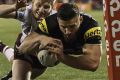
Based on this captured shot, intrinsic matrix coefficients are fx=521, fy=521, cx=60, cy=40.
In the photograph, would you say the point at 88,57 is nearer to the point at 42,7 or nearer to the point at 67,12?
the point at 67,12

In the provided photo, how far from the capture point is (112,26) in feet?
17.7

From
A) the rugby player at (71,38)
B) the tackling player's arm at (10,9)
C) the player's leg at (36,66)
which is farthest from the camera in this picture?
the player's leg at (36,66)

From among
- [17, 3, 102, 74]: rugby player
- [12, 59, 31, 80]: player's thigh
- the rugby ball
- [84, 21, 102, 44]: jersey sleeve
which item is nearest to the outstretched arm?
[17, 3, 102, 74]: rugby player

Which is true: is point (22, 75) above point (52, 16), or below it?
below

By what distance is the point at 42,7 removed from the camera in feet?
25.0

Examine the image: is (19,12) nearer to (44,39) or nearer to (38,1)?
(38,1)

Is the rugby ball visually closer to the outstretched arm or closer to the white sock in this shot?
the outstretched arm

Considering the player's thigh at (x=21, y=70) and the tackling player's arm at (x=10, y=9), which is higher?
the tackling player's arm at (x=10, y=9)

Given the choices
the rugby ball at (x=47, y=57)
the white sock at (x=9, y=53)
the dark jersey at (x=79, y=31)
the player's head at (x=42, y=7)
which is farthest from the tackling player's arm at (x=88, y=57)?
the white sock at (x=9, y=53)

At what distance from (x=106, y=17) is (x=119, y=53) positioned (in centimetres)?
40

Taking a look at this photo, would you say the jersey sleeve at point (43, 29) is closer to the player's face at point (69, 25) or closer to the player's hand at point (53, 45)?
the player's face at point (69, 25)

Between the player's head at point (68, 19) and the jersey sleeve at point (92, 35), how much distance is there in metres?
0.24

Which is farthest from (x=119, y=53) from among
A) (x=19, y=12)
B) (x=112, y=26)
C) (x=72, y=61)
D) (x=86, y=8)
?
(x=86, y=8)

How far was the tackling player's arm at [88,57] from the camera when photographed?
19.7ft
